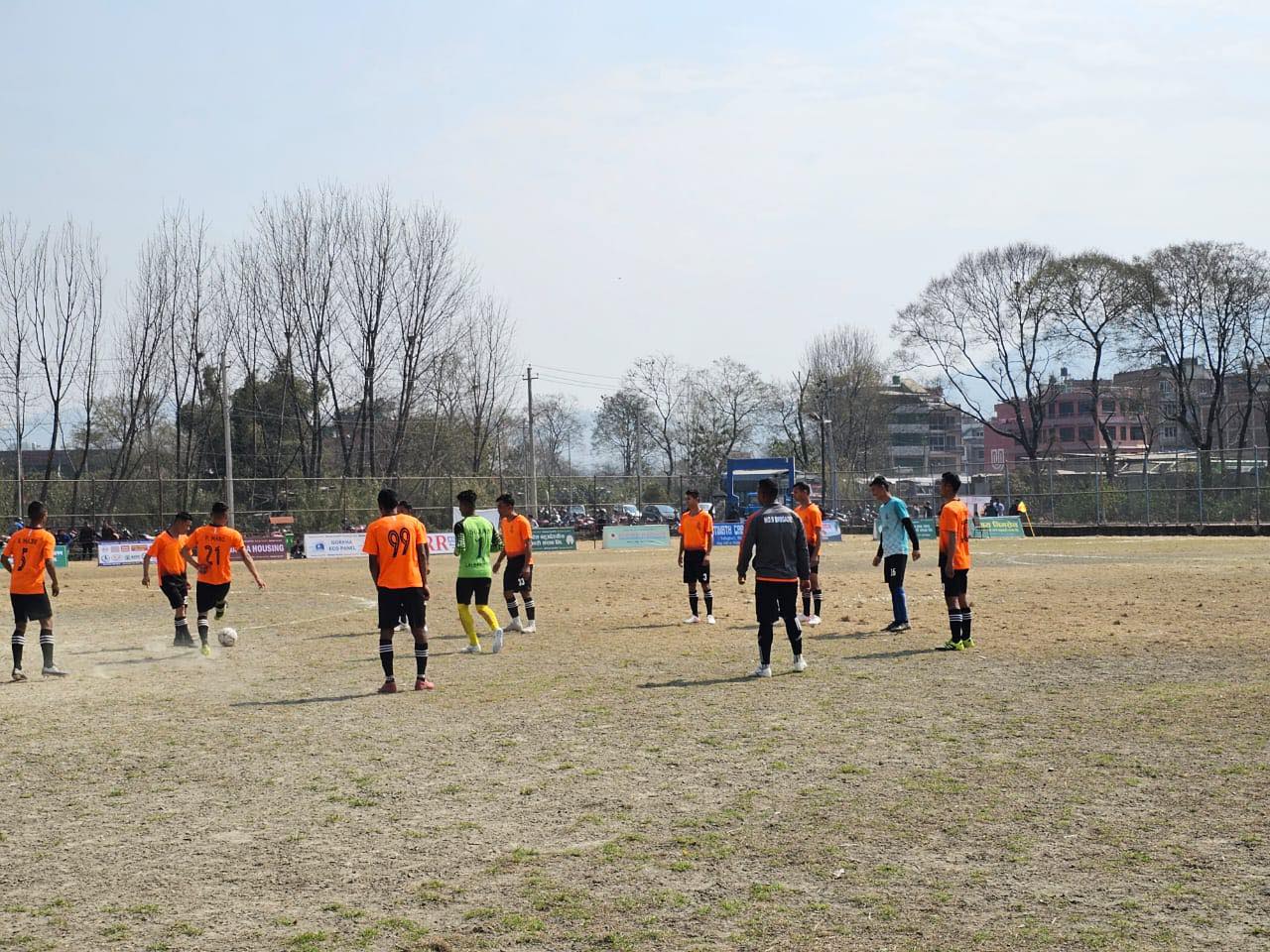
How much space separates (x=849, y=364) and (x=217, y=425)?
45.0 metres

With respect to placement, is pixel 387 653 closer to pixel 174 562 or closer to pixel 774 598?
pixel 774 598

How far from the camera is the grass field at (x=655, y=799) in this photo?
538 centimetres

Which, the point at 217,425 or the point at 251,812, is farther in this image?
the point at 217,425

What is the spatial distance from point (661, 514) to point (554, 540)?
46.4 ft

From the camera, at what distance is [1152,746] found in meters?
8.57

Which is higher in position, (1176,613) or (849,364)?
(849,364)

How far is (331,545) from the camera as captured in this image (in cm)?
4659

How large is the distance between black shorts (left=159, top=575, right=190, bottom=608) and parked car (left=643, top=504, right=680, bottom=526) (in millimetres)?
46083

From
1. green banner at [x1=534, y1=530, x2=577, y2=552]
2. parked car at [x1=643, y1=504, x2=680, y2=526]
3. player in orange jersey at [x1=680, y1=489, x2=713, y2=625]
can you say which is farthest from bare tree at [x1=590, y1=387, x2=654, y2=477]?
player in orange jersey at [x1=680, y1=489, x2=713, y2=625]

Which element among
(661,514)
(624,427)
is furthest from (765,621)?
(624,427)

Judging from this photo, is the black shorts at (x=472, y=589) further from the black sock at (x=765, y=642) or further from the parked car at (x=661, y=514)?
the parked car at (x=661, y=514)

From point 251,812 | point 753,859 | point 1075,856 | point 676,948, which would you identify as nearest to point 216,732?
point 251,812

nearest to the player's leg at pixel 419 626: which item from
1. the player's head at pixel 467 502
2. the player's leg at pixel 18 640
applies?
the player's head at pixel 467 502

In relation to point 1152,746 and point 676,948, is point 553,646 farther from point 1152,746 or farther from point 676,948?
point 676,948
